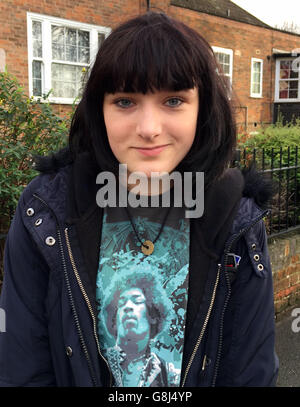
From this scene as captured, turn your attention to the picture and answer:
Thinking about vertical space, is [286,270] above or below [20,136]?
below

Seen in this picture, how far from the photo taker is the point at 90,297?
4.04 feet

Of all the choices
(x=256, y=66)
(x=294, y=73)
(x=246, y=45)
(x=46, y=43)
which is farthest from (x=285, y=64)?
(x=46, y=43)

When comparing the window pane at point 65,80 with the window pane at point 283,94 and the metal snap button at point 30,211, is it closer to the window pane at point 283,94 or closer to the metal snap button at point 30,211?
the metal snap button at point 30,211

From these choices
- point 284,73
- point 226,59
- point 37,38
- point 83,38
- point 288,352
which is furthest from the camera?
point 284,73

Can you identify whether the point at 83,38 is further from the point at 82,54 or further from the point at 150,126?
the point at 150,126

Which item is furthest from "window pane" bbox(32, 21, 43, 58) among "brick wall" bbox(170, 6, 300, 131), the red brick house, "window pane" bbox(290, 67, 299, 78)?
"window pane" bbox(290, 67, 299, 78)

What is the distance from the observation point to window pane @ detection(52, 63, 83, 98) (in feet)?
33.2

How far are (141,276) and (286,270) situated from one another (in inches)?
122

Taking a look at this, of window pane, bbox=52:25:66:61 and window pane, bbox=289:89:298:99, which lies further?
window pane, bbox=289:89:298:99

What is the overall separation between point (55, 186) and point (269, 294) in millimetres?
735

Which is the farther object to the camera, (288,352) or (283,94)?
(283,94)

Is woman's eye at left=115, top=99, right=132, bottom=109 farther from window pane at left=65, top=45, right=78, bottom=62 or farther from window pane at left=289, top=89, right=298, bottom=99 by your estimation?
window pane at left=289, top=89, right=298, bottom=99

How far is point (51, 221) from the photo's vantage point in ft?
4.16
